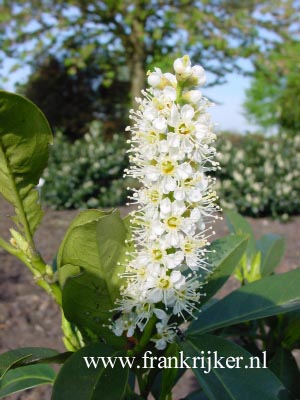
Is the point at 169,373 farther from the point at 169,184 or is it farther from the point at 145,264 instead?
the point at 169,184

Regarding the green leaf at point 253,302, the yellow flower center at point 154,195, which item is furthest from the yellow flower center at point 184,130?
the green leaf at point 253,302

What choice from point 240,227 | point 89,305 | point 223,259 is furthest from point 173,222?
point 240,227

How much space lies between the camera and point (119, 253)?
1.30 meters

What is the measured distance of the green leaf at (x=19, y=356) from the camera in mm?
1212

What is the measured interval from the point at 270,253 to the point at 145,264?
1.11m

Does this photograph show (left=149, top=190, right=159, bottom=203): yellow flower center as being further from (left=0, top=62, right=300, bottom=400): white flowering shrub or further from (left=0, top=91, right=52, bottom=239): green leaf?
(left=0, top=91, right=52, bottom=239): green leaf

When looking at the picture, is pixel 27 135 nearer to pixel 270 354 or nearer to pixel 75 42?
pixel 270 354

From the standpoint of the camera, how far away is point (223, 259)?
1.60 metres

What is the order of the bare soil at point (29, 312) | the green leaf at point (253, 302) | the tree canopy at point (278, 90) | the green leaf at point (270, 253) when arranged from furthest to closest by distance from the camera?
1. the tree canopy at point (278, 90)
2. the bare soil at point (29, 312)
3. the green leaf at point (270, 253)
4. the green leaf at point (253, 302)

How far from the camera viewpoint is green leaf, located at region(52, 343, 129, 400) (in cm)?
117

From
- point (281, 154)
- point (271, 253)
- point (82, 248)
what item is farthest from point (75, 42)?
point (82, 248)

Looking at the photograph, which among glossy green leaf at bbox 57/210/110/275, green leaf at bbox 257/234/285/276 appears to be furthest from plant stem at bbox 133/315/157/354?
green leaf at bbox 257/234/285/276

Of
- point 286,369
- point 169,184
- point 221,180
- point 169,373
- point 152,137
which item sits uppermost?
point 152,137

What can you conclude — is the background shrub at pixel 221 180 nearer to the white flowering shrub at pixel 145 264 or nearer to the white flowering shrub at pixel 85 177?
the white flowering shrub at pixel 85 177
